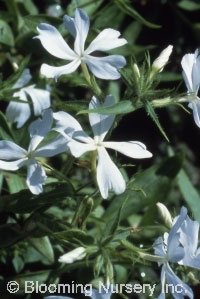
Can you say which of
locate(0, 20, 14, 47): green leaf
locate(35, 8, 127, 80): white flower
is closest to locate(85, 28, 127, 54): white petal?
locate(35, 8, 127, 80): white flower

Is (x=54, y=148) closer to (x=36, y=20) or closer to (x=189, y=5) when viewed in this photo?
(x=36, y=20)

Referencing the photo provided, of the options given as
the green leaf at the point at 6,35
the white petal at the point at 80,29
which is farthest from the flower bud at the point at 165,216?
the green leaf at the point at 6,35

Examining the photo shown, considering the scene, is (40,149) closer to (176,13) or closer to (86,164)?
(86,164)

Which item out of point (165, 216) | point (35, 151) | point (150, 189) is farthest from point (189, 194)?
point (35, 151)

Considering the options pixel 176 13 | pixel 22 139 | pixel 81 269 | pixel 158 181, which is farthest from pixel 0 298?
pixel 176 13

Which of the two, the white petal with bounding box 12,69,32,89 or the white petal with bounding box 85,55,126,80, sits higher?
the white petal with bounding box 85,55,126,80

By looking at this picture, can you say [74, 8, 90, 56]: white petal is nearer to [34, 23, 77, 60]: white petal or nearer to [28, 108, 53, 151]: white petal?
[34, 23, 77, 60]: white petal
